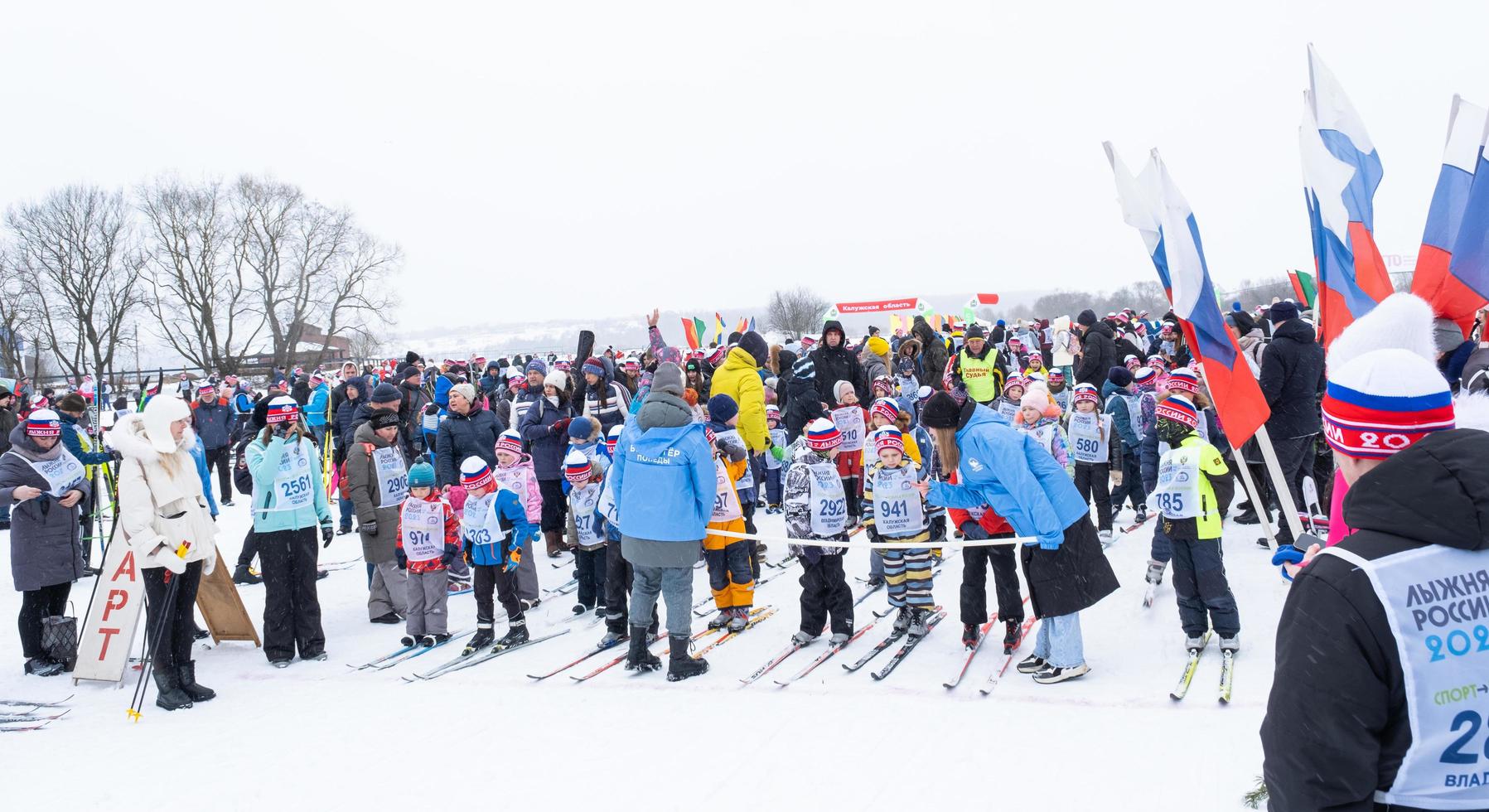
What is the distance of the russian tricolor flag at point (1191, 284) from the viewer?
11.8ft

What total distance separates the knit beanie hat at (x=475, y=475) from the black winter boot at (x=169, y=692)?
7.65 feet

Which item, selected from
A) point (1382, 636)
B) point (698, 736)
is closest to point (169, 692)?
point (698, 736)

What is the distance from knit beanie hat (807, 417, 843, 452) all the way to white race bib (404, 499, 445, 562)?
315cm

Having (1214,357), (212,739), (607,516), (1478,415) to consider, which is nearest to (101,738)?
(212,739)

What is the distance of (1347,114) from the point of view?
4.43m

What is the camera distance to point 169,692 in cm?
615

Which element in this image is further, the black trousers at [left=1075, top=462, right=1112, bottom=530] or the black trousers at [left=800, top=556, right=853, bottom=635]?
the black trousers at [left=1075, top=462, right=1112, bottom=530]

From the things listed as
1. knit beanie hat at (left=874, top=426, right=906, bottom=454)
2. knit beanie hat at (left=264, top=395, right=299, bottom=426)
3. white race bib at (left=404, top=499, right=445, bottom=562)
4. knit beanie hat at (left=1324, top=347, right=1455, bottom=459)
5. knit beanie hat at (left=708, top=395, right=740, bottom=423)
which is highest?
knit beanie hat at (left=1324, top=347, right=1455, bottom=459)

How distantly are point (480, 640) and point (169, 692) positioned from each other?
2083mm

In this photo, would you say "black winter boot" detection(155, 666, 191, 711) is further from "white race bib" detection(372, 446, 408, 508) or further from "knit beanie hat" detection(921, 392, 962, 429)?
"knit beanie hat" detection(921, 392, 962, 429)

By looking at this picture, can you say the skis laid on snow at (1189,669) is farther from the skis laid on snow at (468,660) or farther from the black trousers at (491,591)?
the black trousers at (491,591)

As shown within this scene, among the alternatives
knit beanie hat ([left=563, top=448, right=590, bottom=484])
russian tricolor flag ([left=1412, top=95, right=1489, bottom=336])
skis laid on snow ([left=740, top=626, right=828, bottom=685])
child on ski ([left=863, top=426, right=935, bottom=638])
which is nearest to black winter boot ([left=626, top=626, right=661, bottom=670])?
skis laid on snow ([left=740, top=626, right=828, bottom=685])

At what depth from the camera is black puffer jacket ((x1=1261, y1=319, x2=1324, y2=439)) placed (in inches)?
283

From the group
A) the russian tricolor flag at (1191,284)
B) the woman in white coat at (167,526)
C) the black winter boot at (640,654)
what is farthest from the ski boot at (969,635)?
the woman in white coat at (167,526)
